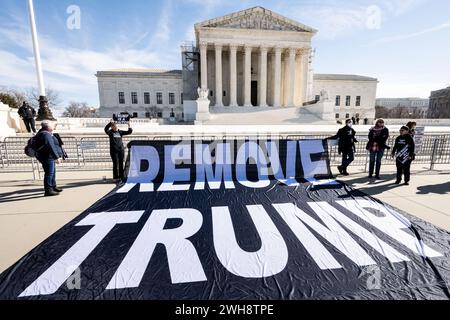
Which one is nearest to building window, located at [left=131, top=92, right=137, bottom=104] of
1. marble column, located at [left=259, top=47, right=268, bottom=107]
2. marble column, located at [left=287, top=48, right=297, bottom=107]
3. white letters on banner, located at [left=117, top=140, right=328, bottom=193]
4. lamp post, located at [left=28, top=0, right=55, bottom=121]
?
marble column, located at [left=259, top=47, right=268, bottom=107]


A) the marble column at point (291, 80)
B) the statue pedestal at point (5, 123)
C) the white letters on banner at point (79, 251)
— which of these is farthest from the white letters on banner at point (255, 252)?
the marble column at point (291, 80)

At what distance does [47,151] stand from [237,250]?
5.16 m

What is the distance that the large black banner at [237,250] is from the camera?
2.61 m

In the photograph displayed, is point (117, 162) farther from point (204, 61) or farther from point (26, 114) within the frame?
point (204, 61)

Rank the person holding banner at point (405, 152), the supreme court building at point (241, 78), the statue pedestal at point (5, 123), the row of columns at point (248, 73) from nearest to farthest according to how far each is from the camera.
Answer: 1. the person holding banner at point (405, 152)
2. the statue pedestal at point (5, 123)
3. the supreme court building at point (241, 78)
4. the row of columns at point (248, 73)

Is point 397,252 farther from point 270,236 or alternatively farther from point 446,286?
point 270,236

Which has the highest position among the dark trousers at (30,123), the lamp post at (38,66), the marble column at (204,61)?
the marble column at (204,61)

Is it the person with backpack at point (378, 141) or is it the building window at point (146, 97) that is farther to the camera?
the building window at point (146, 97)

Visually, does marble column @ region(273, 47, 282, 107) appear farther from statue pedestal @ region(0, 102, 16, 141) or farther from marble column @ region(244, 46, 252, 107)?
statue pedestal @ region(0, 102, 16, 141)

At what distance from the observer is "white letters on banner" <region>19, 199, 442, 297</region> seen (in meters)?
2.86

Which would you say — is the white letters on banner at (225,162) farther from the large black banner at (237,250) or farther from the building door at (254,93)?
the building door at (254,93)

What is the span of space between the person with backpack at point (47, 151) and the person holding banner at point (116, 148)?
1.26 meters

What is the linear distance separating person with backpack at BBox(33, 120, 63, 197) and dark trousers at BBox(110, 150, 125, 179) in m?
1.33
